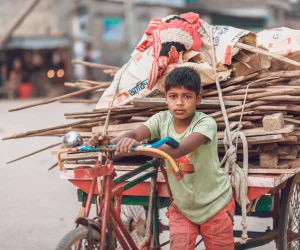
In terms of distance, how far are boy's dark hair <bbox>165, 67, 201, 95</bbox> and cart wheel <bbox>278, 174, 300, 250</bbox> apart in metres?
1.08

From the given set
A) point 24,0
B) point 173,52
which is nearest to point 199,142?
point 173,52

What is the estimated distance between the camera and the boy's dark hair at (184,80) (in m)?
3.40

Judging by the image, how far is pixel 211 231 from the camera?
3602 millimetres

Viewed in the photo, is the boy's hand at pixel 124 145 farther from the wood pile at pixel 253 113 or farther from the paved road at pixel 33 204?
the paved road at pixel 33 204

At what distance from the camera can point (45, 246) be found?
547cm

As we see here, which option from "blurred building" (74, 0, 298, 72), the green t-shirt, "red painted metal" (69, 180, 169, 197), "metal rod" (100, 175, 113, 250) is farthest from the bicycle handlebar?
"blurred building" (74, 0, 298, 72)

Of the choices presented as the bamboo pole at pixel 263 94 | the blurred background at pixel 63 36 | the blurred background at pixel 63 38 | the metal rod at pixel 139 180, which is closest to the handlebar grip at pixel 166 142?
the metal rod at pixel 139 180

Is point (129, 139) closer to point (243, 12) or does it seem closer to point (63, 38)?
point (63, 38)

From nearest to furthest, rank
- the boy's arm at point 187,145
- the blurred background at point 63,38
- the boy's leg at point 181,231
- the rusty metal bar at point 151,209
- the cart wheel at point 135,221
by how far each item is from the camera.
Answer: the boy's arm at point 187,145
the boy's leg at point 181,231
the rusty metal bar at point 151,209
the cart wheel at point 135,221
the blurred background at point 63,38

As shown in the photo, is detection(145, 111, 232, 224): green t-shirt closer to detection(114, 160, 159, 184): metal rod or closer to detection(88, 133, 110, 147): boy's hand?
detection(114, 160, 159, 184): metal rod

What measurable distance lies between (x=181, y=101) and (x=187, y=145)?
0.29 meters

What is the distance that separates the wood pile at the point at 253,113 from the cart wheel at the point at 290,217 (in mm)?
224

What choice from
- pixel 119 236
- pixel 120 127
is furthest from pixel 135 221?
pixel 119 236

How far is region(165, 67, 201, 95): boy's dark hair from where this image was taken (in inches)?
134
